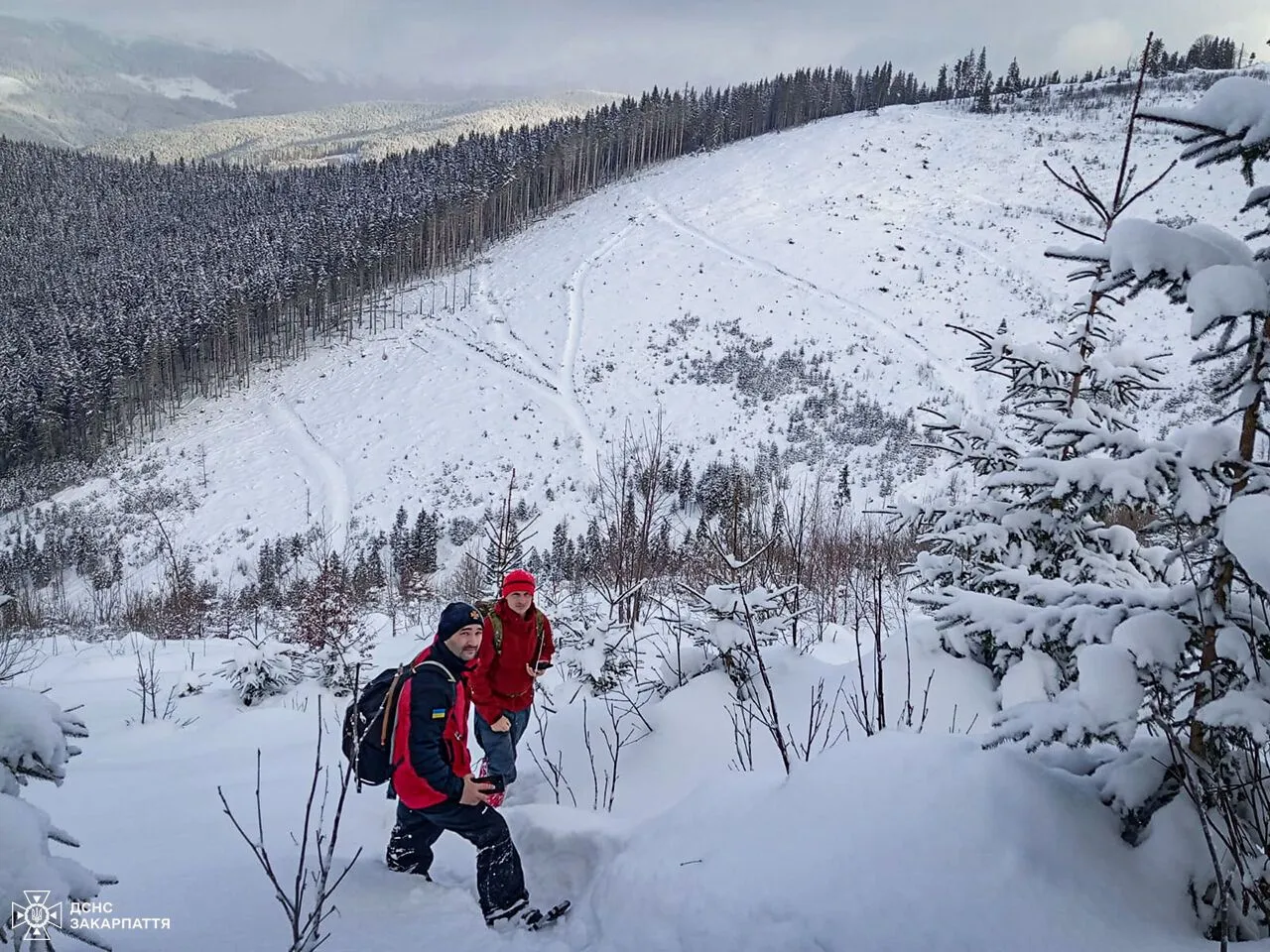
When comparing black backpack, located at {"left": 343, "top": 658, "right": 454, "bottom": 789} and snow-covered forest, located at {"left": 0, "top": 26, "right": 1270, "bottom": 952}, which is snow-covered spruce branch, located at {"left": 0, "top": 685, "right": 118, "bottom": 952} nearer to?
snow-covered forest, located at {"left": 0, "top": 26, "right": 1270, "bottom": 952}

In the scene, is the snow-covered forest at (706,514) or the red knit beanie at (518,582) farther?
the red knit beanie at (518,582)

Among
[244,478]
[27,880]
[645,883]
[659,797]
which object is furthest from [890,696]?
[244,478]

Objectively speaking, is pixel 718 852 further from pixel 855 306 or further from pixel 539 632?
pixel 855 306

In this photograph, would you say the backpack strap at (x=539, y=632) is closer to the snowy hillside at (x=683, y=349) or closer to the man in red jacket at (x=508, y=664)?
the man in red jacket at (x=508, y=664)

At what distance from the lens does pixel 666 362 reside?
4056 centimetres

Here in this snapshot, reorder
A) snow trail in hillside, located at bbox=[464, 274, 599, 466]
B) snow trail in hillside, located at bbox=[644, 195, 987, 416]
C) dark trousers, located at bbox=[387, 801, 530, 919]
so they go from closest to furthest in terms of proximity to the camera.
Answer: dark trousers, located at bbox=[387, 801, 530, 919]
snow trail in hillside, located at bbox=[644, 195, 987, 416]
snow trail in hillside, located at bbox=[464, 274, 599, 466]

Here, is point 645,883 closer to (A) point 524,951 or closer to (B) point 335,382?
(A) point 524,951

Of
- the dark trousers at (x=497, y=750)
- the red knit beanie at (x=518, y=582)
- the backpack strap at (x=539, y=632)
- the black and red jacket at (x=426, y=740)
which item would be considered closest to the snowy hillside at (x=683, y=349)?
the backpack strap at (x=539, y=632)

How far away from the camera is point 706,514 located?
27.3 ft

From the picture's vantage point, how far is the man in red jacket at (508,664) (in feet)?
14.8

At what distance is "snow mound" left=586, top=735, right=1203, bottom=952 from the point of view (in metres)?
2.04

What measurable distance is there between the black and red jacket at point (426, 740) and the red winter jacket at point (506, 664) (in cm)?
116

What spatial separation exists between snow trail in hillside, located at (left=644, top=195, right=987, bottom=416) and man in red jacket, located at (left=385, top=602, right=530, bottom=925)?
71.4ft

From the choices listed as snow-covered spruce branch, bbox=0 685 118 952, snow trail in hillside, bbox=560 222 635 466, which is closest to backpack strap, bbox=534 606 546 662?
snow-covered spruce branch, bbox=0 685 118 952
